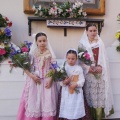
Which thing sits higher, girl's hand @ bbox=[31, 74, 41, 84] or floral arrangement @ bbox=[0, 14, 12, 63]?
floral arrangement @ bbox=[0, 14, 12, 63]

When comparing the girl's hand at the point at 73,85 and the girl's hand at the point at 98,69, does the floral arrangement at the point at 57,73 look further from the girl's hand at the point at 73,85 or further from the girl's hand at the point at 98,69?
the girl's hand at the point at 98,69

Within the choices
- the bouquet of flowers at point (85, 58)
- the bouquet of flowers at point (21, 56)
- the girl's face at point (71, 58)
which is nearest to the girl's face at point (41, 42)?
the bouquet of flowers at point (21, 56)

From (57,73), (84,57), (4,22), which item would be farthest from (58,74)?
(4,22)

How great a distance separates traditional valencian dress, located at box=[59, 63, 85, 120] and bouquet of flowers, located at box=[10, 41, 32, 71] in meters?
0.47

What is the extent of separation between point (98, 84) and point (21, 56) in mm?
989

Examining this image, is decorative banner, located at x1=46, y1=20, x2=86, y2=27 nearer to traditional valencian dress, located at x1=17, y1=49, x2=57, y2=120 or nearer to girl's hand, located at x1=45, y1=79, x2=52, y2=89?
traditional valencian dress, located at x1=17, y1=49, x2=57, y2=120

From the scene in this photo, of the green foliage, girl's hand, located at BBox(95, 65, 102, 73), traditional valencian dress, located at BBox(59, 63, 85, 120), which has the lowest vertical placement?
traditional valencian dress, located at BBox(59, 63, 85, 120)

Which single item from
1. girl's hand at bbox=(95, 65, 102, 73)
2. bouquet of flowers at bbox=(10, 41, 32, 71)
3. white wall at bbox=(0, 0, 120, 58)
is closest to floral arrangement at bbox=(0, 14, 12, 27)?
white wall at bbox=(0, 0, 120, 58)

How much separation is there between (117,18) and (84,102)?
136cm

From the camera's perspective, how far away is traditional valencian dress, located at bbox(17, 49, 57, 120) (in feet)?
9.09

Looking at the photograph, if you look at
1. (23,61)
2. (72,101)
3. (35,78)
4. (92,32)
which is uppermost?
(92,32)

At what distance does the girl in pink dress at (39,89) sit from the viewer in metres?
2.77

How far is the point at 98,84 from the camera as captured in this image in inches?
119

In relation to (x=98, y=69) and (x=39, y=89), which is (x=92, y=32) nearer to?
(x=98, y=69)
